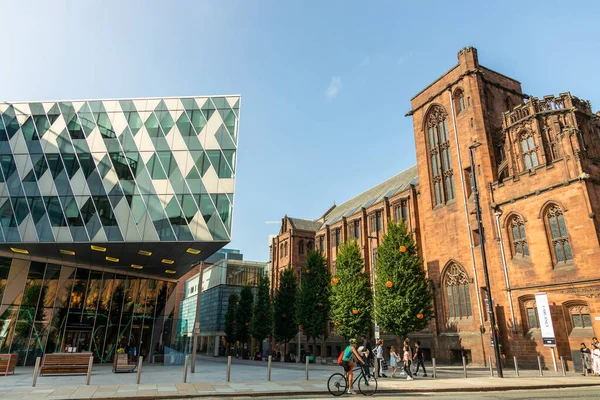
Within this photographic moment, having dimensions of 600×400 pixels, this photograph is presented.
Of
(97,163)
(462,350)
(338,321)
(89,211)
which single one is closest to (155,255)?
(89,211)

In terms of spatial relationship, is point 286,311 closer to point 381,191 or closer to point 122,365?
point 381,191

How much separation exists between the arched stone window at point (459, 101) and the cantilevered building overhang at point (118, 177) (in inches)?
821

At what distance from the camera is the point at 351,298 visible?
119 ft

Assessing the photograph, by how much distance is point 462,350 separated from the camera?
3053cm

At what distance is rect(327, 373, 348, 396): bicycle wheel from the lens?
13.0m

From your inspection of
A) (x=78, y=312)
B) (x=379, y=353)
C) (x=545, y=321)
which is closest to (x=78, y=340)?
(x=78, y=312)

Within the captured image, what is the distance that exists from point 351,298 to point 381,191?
2435cm

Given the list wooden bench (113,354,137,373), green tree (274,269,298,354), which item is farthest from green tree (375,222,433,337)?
green tree (274,269,298,354)

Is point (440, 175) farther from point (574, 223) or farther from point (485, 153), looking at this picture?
point (574, 223)

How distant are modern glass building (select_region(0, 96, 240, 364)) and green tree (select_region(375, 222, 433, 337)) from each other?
13763 mm

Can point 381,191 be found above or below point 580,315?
above

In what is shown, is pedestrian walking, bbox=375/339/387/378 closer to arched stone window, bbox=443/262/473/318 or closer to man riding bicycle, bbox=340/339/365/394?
man riding bicycle, bbox=340/339/365/394

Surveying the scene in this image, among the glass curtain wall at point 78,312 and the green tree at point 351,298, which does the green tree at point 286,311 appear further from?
the glass curtain wall at point 78,312

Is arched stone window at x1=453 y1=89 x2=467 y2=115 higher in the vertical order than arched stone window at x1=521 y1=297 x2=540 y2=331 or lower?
higher
